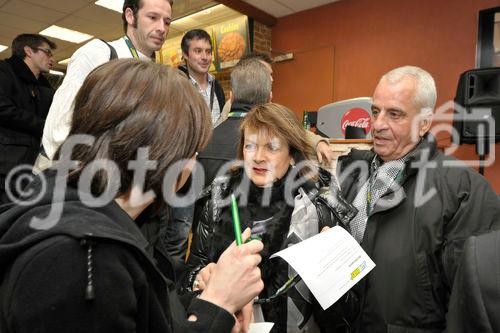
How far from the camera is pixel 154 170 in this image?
0.78 meters

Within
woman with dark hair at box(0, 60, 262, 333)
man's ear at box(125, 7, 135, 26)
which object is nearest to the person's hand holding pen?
woman with dark hair at box(0, 60, 262, 333)

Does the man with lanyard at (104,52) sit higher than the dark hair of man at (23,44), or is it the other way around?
the dark hair of man at (23,44)

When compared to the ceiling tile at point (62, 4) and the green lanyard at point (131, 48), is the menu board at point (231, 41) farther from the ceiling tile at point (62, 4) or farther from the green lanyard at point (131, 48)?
the green lanyard at point (131, 48)

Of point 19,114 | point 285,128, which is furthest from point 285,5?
point 285,128

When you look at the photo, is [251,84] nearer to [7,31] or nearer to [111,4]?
[111,4]

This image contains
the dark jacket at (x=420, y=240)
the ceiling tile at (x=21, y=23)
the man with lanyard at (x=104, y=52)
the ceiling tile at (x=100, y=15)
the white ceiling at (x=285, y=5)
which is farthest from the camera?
the ceiling tile at (x=21, y=23)

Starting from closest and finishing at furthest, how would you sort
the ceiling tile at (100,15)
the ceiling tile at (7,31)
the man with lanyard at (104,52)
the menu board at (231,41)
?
the man with lanyard at (104,52) → the menu board at (231,41) → the ceiling tile at (100,15) → the ceiling tile at (7,31)

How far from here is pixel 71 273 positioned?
595 mm

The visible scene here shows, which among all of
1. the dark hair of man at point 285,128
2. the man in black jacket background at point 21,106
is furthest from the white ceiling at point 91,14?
the dark hair of man at point 285,128

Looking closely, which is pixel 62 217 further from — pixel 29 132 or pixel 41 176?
pixel 29 132

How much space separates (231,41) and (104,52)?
503 centimetres

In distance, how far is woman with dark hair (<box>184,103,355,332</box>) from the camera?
1.40 metres

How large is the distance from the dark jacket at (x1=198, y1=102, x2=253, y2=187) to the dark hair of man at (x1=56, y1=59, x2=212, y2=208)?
118 centimetres

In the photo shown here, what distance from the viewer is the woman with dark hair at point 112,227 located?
60cm
